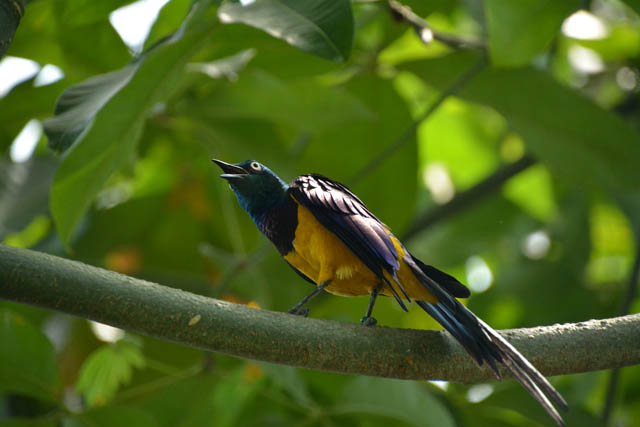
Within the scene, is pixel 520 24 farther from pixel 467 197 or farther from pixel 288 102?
pixel 467 197

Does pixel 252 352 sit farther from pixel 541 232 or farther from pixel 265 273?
pixel 541 232

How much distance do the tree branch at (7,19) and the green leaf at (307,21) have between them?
495 mm

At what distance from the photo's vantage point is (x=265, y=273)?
3.51m

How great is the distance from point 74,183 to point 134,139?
25cm

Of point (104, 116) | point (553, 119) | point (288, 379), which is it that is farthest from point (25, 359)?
point (553, 119)

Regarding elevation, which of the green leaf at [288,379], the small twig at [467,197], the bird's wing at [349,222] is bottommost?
the small twig at [467,197]

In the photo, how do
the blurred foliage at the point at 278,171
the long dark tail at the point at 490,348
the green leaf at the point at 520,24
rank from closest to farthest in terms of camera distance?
1. the long dark tail at the point at 490,348
2. the blurred foliage at the point at 278,171
3. the green leaf at the point at 520,24

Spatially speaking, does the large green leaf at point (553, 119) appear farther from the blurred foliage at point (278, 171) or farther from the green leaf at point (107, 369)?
the green leaf at point (107, 369)

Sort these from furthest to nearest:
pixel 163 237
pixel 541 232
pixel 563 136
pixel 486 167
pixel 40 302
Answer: pixel 486 167 < pixel 541 232 < pixel 163 237 < pixel 563 136 < pixel 40 302

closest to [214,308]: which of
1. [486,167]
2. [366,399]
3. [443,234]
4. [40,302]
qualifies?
[40,302]

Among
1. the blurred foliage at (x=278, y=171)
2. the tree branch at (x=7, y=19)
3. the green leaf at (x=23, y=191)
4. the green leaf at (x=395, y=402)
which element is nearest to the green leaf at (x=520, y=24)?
the blurred foliage at (x=278, y=171)

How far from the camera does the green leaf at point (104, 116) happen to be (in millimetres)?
1871

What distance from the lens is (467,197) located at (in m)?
3.79

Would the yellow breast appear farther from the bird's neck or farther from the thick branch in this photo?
the thick branch
